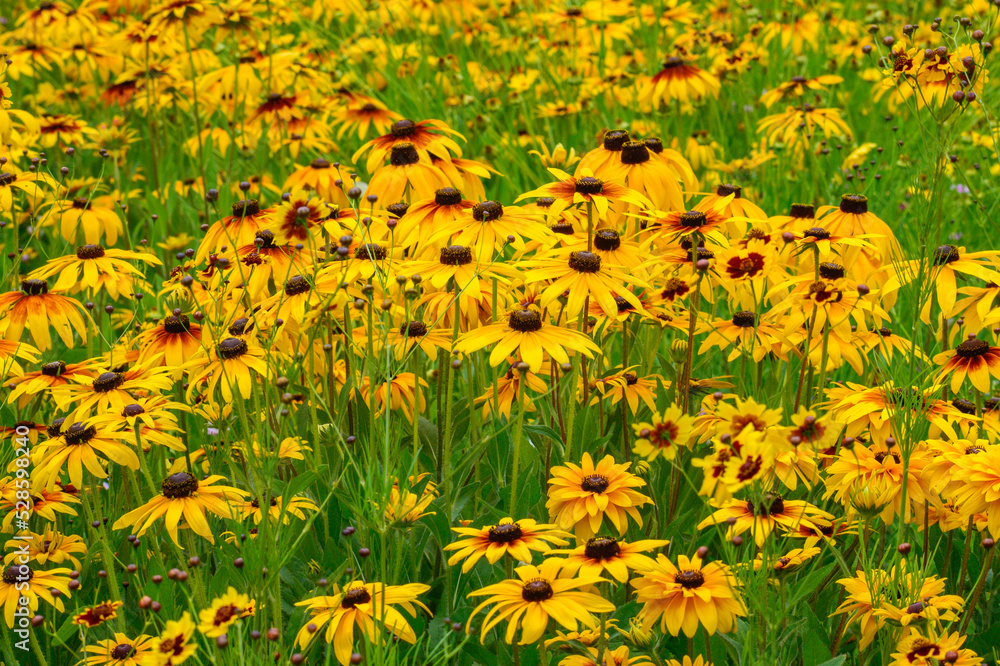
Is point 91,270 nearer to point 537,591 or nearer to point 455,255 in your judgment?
point 455,255

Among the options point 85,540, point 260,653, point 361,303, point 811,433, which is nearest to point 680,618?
point 811,433

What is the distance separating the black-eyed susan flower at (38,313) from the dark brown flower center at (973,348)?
2.01 m

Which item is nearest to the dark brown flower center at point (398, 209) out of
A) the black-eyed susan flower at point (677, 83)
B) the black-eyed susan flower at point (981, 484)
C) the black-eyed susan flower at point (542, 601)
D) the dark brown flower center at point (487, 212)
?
the dark brown flower center at point (487, 212)

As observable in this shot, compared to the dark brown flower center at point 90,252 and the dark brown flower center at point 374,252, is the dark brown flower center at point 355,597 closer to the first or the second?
the dark brown flower center at point 374,252

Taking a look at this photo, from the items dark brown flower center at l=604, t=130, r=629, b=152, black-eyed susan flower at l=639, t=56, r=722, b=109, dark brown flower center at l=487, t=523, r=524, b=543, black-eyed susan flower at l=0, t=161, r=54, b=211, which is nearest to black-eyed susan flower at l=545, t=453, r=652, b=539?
dark brown flower center at l=487, t=523, r=524, b=543

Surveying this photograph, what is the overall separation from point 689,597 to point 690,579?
4 centimetres

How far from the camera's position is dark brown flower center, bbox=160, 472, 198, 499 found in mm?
1908

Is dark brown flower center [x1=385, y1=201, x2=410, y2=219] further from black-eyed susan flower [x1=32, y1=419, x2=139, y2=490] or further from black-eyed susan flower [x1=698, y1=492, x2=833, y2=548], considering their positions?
black-eyed susan flower [x1=698, y1=492, x2=833, y2=548]

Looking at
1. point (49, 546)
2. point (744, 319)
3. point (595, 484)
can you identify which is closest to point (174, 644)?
point (595, 484)

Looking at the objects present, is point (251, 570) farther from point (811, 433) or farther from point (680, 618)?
point (811, 433)

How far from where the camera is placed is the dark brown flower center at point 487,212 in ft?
6.98

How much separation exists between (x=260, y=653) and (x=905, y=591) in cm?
107

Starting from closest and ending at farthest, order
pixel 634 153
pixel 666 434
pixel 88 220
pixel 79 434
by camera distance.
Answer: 1. pixel 666 434
2. pixel 79 434
3. pixel 634 153
4. pixel 88 220

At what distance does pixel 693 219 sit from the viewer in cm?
209
